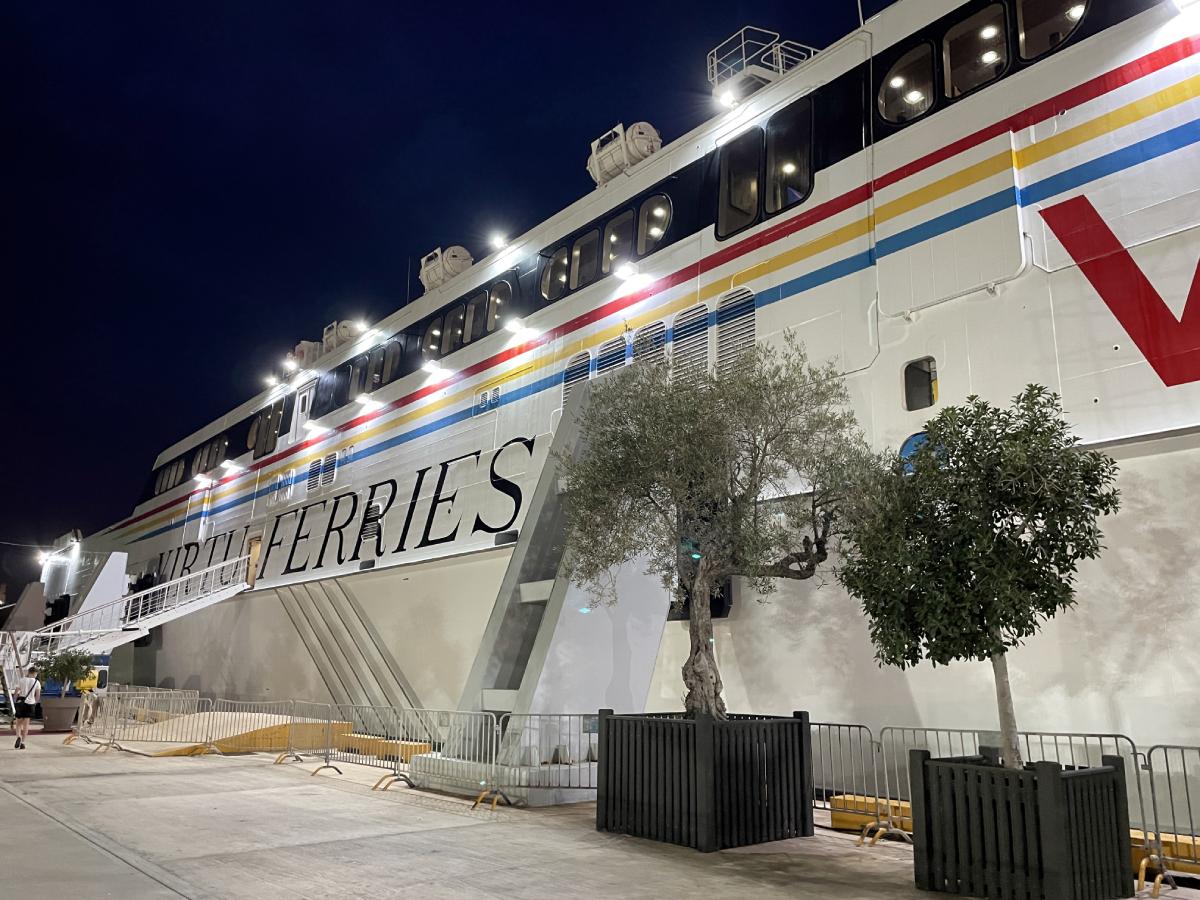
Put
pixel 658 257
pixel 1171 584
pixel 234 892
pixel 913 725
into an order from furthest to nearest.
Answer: pixel 658 257
pixel 913 725
pixel 1171 584
pixel 234 892

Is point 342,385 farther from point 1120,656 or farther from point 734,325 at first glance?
point 1120,656

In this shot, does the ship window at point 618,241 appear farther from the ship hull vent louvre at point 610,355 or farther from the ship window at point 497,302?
the ship window at point 497,302

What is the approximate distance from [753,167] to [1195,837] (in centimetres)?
945

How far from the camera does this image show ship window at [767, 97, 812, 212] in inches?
464

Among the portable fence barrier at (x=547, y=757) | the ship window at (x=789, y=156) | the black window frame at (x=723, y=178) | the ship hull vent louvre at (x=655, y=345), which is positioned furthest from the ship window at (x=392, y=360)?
the portable fence barrier at (x=547, y=757)

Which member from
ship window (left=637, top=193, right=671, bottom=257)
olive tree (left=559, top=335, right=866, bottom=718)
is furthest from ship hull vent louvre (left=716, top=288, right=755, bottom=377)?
olive tree (left=559, top=335, right=866, bottom=718)

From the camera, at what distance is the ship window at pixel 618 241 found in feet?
48.0

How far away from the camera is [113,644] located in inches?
907

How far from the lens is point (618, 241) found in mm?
14867

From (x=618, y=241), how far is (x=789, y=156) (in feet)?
12.0

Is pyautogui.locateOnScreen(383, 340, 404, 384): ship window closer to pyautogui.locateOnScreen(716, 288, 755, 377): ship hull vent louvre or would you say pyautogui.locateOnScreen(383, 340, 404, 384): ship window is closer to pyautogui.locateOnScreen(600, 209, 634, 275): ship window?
pyautogui.locateOnScreen(600, 209, 634, 275): ship window

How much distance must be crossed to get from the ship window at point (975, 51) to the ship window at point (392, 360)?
45.3 feet

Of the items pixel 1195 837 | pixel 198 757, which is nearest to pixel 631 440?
pixel 1195 837

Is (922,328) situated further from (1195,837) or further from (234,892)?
(234,892)
